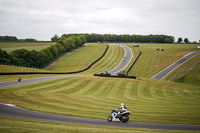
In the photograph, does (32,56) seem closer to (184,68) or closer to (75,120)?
(184,68)

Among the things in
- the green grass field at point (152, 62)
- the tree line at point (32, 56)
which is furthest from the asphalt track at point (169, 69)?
the tree line at point (32, 56)

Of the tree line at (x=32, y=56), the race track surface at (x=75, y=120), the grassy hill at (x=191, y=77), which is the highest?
the tree line at (x=32, y=56)

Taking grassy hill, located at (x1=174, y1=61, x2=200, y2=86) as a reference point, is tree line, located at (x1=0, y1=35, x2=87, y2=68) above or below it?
above

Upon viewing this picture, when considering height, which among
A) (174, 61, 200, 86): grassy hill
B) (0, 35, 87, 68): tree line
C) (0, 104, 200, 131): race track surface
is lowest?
(174, 61, 200, 86): grassy hill

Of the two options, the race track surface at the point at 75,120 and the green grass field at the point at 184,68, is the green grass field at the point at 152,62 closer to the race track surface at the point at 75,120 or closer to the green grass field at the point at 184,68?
the green grass field at the point at 184,68

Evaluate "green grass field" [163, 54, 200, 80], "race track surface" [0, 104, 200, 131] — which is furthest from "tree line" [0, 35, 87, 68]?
"race track surface" [0, 104, 200, 131]

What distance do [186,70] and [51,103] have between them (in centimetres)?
6001

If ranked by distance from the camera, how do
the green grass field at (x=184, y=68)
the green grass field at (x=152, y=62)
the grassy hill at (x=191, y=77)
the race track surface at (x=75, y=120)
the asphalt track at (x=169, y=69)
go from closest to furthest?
1. the race track surface at (x=75, y=120)
2. the grassy hill at (x=191, y=77)
3. the green grass field at (x=184, y=68)
4. the asphalt track at (x=169, y=69)
5. the green grass field at (x=152, y=62)

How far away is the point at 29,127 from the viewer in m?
14.4

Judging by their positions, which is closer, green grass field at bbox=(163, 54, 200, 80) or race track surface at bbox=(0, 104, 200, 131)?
race track surface at bbox=(0, 104, 200, 131)

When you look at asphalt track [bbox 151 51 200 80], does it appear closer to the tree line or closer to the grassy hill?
the grassy hill

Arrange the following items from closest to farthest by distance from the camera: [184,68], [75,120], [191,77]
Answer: [75,120] → [191,77] → [184,68]

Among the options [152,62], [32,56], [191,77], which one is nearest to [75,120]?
[191,77]

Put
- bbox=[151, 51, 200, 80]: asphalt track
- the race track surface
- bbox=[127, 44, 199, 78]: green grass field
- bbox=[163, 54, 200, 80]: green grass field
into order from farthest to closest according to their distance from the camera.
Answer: bbox=[127, 44, 199, 78]: green grass field < bbox=[151, 51, 200, 80]: asphalt track < bbox=[163, 54, 200, 80]: green grass field < the race track surface
